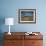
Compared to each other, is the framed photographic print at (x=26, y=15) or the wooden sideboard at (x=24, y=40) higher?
the framed photographic print at (x=26, y=15)

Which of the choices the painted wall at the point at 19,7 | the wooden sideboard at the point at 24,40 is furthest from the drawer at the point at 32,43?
the painted wall at the point at 19,7

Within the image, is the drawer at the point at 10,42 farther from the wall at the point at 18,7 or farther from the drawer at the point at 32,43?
the wall at the point at 18,7

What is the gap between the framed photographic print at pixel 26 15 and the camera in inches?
172

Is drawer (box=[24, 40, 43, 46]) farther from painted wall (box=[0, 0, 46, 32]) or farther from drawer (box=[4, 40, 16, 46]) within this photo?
painted wall (box=[0, 0, 46, 32])

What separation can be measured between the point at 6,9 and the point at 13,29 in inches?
29.3

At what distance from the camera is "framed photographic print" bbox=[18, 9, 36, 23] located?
437 cm

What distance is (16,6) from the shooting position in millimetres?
4375

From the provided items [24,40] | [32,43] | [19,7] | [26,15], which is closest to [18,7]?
[19,7]

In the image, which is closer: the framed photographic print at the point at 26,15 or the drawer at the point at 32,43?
the drawer at the point at 32,43

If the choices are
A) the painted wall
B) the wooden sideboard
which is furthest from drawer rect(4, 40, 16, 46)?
the painted wall

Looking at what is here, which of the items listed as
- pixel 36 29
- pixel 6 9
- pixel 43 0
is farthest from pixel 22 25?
pixel 43 0

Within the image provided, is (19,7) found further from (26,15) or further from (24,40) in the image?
(24,40)

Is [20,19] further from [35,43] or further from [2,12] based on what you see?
[35,43]

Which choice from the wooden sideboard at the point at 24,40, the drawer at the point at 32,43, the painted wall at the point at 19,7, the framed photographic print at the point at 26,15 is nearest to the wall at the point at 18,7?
the painted wall at the point at 19,7
